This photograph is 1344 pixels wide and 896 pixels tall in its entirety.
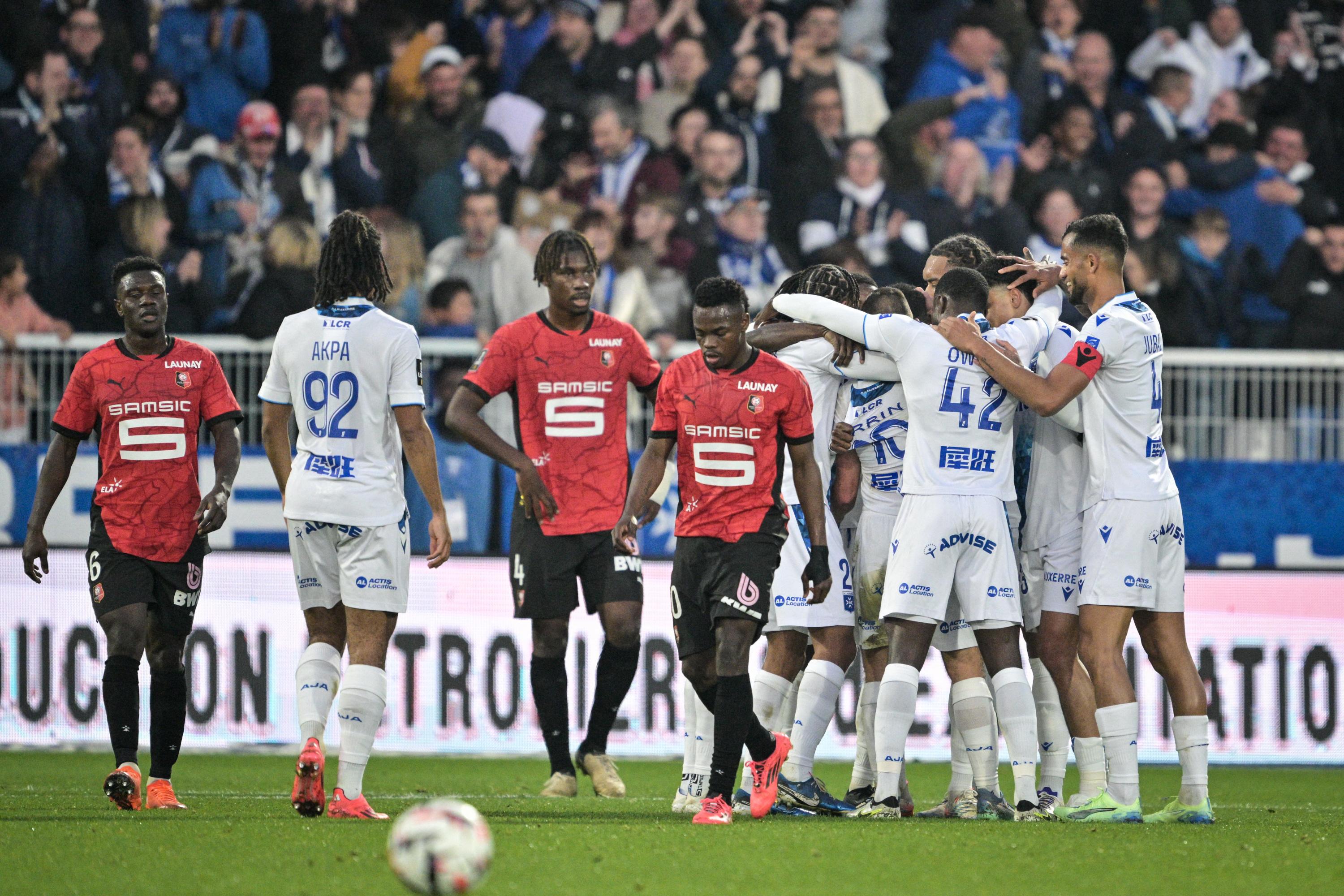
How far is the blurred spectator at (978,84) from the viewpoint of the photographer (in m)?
15.6

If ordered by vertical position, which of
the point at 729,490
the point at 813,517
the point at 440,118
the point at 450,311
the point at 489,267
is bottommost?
the point at 813,517

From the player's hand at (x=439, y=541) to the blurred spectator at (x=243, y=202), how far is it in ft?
27.3

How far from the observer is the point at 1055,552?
7.53 m

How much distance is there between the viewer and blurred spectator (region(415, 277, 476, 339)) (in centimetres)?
1423

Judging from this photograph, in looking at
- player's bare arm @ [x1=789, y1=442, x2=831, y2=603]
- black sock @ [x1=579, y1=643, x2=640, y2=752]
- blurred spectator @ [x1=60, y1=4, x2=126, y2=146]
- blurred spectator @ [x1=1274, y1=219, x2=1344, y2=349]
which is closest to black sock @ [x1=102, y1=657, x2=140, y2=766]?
black sock @ [x1=579, y1=643, x2=640, y2=752]

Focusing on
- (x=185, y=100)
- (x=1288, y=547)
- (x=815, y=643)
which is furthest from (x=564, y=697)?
(x=185, y=100)

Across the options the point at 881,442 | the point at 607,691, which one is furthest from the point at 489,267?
the point at 881,442

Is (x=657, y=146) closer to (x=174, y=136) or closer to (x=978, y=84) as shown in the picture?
(x=978, y=84)

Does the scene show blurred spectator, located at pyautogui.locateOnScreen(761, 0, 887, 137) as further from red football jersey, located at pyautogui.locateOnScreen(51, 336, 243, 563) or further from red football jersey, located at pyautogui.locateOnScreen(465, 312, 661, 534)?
red football jersey, located at pyautogui.locateOnScreen(51, 336, 243, 563)

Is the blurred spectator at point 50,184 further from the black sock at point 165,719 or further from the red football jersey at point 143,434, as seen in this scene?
the black sock at point 165,719

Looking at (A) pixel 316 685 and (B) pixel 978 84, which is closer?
(A) pixel 316 685

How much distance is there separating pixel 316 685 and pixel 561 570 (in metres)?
1.50

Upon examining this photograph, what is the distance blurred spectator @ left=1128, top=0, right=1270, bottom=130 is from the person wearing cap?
6.77m

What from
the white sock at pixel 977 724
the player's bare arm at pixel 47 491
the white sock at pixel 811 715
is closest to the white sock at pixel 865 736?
the white sock at pixel 811 715
